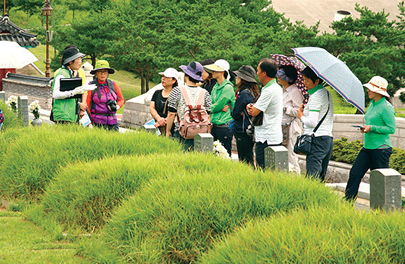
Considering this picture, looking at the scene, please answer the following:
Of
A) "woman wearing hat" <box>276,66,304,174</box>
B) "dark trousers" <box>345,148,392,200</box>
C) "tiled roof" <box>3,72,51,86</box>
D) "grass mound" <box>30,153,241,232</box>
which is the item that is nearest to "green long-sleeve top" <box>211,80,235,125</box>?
"woman wearing hat" <box>276,66,304,174</box>

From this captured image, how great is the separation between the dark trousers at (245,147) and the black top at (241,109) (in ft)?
0.37

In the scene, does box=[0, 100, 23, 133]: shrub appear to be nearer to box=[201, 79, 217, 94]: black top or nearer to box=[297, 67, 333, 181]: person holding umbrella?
box=[201, 79, 217, 94]: black top

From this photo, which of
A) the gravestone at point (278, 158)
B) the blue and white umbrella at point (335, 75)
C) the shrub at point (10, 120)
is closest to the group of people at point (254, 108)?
the blue and white umbrella at point (335, 75)

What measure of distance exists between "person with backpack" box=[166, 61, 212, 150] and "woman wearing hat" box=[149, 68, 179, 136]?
1.48 ft

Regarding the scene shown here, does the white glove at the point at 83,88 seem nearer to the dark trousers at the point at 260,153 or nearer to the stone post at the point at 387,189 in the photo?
the dark trousers at the point at 260,153

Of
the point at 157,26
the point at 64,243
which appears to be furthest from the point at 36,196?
the point at 157,26

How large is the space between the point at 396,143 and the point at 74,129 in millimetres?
7453

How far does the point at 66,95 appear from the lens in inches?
274

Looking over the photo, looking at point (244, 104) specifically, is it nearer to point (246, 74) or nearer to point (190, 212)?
point (246, 74)

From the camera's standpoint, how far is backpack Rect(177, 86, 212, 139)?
6441mm

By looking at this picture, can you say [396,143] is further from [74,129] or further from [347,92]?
[74,129]

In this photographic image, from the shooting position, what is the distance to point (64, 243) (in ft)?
14.9

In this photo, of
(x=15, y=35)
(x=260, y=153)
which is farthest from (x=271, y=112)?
(x=15, y=35)

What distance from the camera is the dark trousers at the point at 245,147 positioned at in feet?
21.6
